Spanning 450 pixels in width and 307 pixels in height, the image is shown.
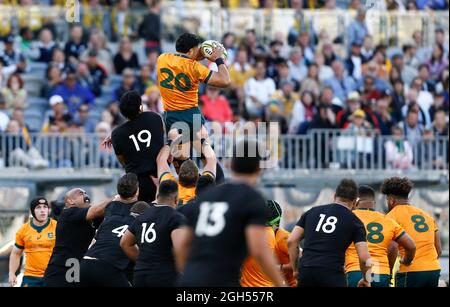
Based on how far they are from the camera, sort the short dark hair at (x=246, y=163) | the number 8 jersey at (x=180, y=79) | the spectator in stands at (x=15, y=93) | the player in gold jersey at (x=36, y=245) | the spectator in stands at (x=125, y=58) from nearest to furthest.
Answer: the short dark hair at (x=246, y=163)
the number 8 jersey at (x=180, y=79)
the player in gold jersey at (x=36, y=245)
the spectator in stands at (x=15, y=93)
the spectator in stands at (x=125, y=58)

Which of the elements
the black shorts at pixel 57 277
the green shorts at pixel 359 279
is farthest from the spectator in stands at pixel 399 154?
the black shorts at pixel 57 277

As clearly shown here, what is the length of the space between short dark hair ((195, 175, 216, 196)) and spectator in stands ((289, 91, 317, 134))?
11.8 meters

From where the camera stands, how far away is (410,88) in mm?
30000

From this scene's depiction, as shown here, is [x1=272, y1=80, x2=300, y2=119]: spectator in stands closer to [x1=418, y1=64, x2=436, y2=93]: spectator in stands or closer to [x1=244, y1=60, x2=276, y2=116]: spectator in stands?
[x1=244, y1=60, x2=276, y2=116]: spectator in stands

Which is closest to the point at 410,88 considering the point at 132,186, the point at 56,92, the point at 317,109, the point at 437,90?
the point at 437,90

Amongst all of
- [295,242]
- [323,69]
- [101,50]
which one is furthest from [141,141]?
[323,69]

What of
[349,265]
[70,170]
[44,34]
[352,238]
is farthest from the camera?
[44,34]

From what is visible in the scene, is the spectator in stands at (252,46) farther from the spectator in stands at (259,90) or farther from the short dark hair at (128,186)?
the short dark hair at (128,186)

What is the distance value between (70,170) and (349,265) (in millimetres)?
11231

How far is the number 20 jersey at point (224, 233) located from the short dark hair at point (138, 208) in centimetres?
384

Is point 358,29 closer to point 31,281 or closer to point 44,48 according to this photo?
point 44,48

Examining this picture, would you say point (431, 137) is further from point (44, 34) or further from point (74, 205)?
point (74, 205)

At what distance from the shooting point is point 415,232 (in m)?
17.6

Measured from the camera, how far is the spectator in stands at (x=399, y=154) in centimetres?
2812
